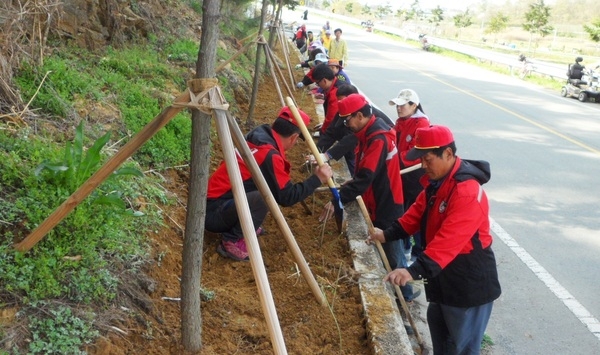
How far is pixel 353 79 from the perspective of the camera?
56.8 ft

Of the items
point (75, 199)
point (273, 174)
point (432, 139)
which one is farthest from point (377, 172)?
point (75, 199)

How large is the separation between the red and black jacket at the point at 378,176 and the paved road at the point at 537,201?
1265 mm

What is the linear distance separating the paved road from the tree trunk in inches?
103

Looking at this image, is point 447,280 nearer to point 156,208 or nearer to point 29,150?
point 156,208

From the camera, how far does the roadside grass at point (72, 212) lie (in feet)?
8.33

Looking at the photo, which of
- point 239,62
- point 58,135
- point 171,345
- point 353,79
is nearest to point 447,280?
point 171,345

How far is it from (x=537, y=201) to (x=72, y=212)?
6.08 m

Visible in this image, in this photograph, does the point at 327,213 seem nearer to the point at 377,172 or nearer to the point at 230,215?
the point at 377,172

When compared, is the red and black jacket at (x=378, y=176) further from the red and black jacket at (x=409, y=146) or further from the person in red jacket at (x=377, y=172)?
the red and black jacket at (x=409, y=146)

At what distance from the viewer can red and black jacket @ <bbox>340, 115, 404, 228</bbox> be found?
4.40m

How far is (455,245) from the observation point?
2951 millimetres

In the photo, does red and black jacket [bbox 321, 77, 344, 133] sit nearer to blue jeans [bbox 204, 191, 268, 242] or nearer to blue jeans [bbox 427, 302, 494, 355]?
blue jeans [bbox 204, 191, 268, 242]

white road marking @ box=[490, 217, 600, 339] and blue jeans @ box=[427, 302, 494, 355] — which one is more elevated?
blue jeans @ box=[427, 302, 494, 355]

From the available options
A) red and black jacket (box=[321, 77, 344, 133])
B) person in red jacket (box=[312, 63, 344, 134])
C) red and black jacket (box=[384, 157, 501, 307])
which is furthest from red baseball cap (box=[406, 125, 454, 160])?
person in red jacket (box=[312, 63, 344, 134])
